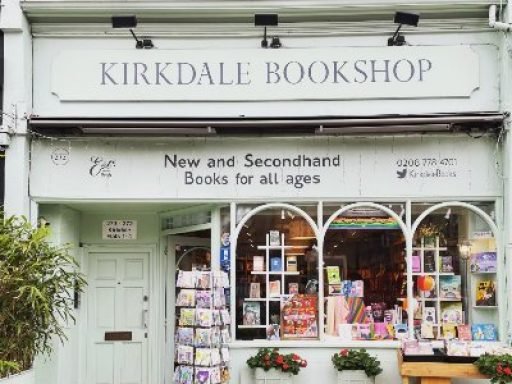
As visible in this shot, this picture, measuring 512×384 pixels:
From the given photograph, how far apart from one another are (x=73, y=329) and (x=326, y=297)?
12.4ft

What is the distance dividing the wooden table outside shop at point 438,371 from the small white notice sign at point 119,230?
15.5ft

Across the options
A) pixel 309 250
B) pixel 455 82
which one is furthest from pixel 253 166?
pixel 455 82

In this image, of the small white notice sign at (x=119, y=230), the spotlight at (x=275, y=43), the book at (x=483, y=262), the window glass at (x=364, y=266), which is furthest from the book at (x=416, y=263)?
the small white notice sign at (x=119, y=230)

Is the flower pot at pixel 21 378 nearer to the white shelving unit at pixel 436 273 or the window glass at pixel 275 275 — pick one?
the window glass at pixel 275 275

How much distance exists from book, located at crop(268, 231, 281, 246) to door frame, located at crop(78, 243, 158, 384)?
6.77ft

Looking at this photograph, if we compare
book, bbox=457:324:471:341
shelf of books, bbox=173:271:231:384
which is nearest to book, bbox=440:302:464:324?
book, bbox=457:324:471:341

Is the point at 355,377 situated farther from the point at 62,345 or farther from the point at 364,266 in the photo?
the point at 62,345

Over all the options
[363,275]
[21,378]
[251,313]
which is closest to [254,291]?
[251,313]

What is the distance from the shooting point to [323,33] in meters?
10.7

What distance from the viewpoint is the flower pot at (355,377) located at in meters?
10.1

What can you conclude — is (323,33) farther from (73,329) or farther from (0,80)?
(73,329)

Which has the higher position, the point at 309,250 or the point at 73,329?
the point at 309,250

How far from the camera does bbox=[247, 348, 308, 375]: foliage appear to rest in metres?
10.0

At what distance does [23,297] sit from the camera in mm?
8617
